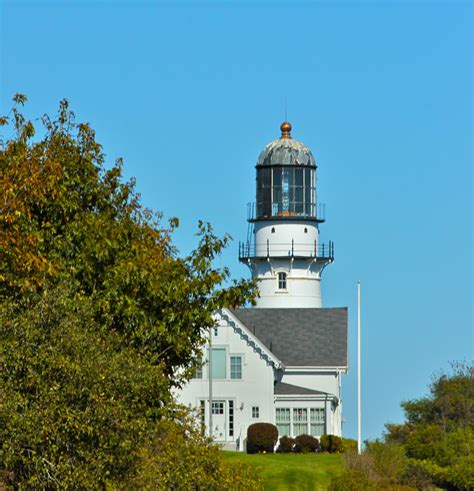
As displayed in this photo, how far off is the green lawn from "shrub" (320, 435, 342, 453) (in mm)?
3907

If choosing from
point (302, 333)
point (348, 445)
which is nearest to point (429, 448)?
point (348, 445)

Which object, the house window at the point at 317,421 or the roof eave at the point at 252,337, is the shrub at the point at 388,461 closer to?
the house window at the point at 317,421

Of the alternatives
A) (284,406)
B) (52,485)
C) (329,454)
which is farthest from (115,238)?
(284,406)

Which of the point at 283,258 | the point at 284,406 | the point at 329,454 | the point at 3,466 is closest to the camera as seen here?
the point at 3,466

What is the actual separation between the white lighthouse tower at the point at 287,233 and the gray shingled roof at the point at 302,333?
20.6ft

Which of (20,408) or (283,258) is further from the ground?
(283,258)

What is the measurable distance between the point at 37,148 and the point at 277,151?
58.8 meters

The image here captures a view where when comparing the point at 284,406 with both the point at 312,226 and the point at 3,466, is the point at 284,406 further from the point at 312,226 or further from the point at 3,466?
the point at 3,466

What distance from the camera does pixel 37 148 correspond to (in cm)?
3145

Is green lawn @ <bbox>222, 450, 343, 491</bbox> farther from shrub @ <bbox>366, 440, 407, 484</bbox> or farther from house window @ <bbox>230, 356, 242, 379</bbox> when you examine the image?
house window @ <bbox>230, 356, 242, 379</bbox>

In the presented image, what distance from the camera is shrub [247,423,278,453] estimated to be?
70062mm

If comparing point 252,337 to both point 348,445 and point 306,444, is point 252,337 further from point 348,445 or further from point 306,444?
point 348,445

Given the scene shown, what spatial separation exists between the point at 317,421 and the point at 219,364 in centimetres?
556

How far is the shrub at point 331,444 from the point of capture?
69.7 metres
